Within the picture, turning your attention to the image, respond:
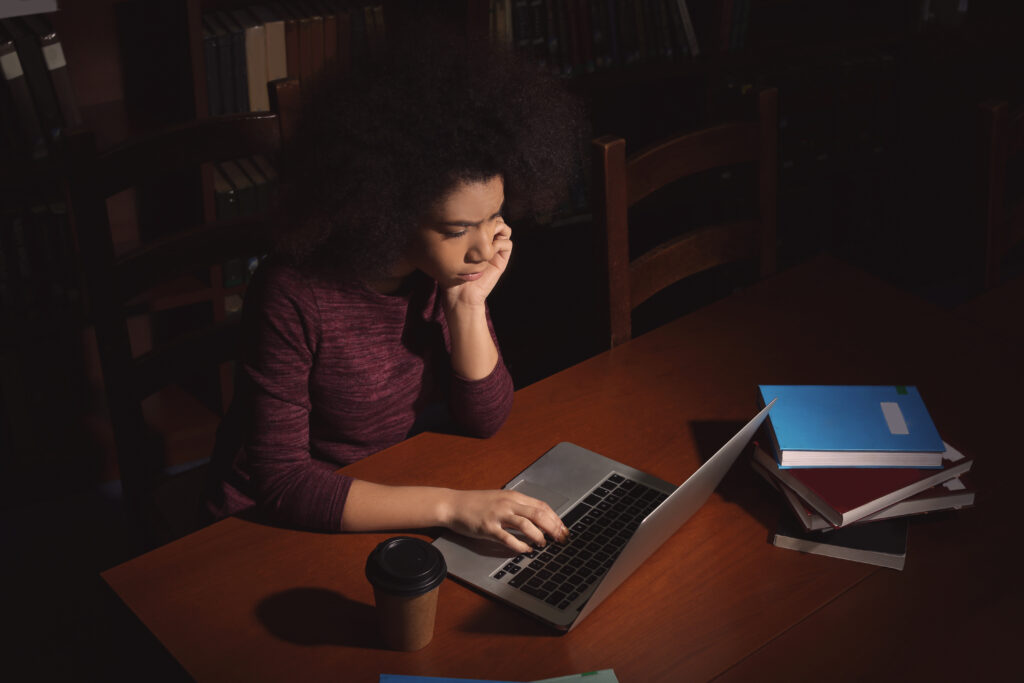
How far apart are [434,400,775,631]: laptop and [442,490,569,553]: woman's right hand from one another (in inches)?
0.7

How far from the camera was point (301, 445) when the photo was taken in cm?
134

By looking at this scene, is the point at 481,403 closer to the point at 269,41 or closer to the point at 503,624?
the point at 503,624

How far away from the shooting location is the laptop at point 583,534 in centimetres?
110

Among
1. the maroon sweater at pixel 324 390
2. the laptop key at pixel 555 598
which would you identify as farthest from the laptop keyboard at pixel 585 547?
the maroon sweater at pixel 324 390

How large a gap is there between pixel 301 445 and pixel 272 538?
0.51 ft

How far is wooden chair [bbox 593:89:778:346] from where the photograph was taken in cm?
164

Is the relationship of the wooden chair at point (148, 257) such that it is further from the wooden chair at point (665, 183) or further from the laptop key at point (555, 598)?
the laptop key at point (555, 598)

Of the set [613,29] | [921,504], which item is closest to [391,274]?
[921,504]

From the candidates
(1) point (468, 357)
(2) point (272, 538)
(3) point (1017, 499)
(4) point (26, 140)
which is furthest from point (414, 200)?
(4) point (26, 140)

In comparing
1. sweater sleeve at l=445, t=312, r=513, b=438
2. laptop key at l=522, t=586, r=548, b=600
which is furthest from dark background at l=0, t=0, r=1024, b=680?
laptop key at l=522, t=586, r=548, b=600

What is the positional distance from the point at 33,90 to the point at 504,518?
60.4 inches

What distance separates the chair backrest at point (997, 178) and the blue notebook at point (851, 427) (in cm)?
69

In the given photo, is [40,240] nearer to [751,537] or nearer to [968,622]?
[751,537]

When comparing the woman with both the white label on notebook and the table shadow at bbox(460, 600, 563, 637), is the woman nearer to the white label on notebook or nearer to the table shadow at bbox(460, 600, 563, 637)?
the table shadow at bbox(460, 600, 563, 637)
